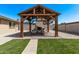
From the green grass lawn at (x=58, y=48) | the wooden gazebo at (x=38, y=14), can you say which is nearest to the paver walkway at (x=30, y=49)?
the green grass lawn at (x=58, y=48)

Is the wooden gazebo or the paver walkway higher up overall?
the wooden gazebo

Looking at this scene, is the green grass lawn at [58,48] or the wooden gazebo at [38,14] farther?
the wooden gazebo at [38,14]

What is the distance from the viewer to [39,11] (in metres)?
16.1

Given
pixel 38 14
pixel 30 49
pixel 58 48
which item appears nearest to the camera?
pixel 30 49

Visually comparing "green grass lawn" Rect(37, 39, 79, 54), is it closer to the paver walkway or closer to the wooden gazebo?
the paver walkway

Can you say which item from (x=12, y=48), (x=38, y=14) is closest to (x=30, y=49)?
(x=12, y=48)

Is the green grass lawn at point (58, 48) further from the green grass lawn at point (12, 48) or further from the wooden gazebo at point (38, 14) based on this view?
the wooden gazebo at point (38, 14)

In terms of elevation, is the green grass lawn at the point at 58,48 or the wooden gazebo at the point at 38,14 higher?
the wooden gazebo at the point at 38,14

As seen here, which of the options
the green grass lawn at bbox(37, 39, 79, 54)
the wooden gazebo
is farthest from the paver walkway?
the wooden gazebo

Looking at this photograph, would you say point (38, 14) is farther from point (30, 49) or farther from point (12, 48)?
point (30, 49)
